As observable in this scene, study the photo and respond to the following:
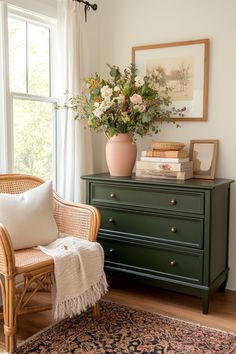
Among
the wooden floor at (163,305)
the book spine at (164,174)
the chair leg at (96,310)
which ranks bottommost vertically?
the wooden floor at (163,305)

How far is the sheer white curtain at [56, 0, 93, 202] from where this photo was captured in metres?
3.13

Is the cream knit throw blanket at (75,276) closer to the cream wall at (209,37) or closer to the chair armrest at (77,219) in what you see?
the chair armrest at (77,219)

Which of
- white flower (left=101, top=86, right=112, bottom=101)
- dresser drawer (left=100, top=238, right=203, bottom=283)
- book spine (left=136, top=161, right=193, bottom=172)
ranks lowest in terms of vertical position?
dresser drawer (left=100, top=238, right=203, bottom=283)

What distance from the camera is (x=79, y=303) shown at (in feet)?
7.78

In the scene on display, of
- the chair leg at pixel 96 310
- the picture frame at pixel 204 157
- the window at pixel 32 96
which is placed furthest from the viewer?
the picture frame at pixel 204 157

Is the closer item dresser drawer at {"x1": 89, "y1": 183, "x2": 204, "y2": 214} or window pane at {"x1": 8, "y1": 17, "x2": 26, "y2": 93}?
dresser drawer at {"x1": 89, "y1": 183, "x2": 204, "y2": 214}

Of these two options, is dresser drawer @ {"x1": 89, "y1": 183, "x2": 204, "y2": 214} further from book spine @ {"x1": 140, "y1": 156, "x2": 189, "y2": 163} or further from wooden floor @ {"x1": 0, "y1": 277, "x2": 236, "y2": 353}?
wooden floor @ {"x1": 0, "y1": 277, "x2": 236, "y2": 353}

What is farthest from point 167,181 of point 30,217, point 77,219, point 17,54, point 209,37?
point 17,54

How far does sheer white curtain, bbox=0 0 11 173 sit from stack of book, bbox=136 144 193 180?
964 mm

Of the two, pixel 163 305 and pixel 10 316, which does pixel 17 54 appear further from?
pixel 163 305

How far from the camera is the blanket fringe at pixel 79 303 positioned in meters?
2.30

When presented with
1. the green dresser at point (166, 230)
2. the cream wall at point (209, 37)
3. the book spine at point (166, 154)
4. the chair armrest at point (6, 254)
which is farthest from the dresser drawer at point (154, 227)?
the chair armrest at point (6, 254)

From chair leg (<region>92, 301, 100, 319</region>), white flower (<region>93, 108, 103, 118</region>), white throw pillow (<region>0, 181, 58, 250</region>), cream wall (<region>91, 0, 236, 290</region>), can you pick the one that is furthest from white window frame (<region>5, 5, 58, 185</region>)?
chair leg (<region>92, 301, 100, 319</region>)

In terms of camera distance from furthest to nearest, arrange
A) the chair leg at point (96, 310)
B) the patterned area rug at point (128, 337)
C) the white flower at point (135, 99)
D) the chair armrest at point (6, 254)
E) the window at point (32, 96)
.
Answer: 1. the window at point (32, 96)
2. the white flower at point (135, 99)
3. the chair leg at point (96, 310)
4. the patterned area rug at point (128, 337)
5. the chair armrest at point (6, 254)
